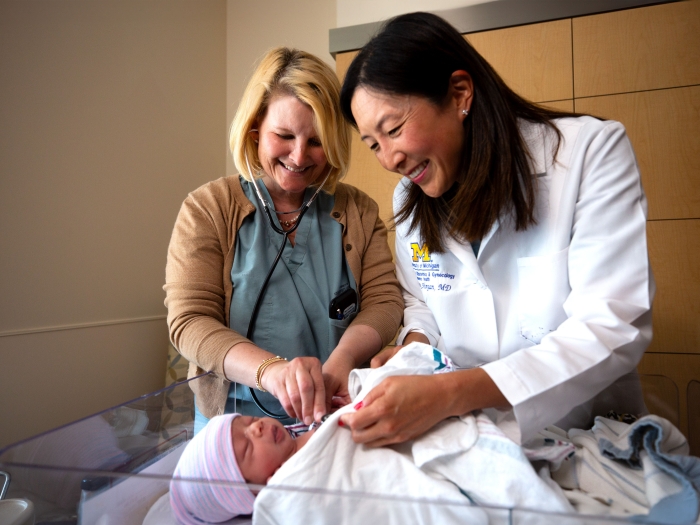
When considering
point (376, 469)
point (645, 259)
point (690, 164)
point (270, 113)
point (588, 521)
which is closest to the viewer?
point (588, 521)

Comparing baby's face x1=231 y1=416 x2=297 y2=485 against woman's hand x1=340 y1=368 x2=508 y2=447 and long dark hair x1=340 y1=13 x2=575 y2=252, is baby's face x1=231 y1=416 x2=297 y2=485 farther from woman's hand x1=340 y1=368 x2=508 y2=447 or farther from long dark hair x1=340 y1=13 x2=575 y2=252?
long dark hair x1=340 y1=13 x2=575 y2=252

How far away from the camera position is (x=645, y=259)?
921 mm

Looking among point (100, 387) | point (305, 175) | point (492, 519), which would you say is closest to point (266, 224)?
point (305, 175)

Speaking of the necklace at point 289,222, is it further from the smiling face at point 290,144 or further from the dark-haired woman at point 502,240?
the dark-haired woman at point 502,240

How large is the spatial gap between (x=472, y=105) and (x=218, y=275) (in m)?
0.70

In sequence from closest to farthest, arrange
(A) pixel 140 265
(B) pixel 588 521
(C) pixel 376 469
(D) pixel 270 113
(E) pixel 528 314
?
(B) pixel 588 521 < (C) pixel 376 469 < (E) pixel 528 314 < (D) pixel 270 113 < (A) pixel 140 265

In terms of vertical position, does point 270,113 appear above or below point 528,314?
above

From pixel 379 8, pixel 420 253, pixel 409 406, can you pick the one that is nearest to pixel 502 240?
pixel 420 253

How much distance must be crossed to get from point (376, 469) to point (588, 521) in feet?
0.98

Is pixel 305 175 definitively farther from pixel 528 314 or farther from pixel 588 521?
pixel 588 521

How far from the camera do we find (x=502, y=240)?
116 centimetres

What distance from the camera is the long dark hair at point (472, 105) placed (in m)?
1.05

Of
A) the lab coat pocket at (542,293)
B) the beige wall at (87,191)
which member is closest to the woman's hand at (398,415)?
the lab coat pocket at (542,293)

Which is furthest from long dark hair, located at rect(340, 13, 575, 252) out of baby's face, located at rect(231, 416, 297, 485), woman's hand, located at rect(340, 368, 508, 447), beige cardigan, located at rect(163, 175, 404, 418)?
baby's face, located at rect(231, 416, 297, 485)
